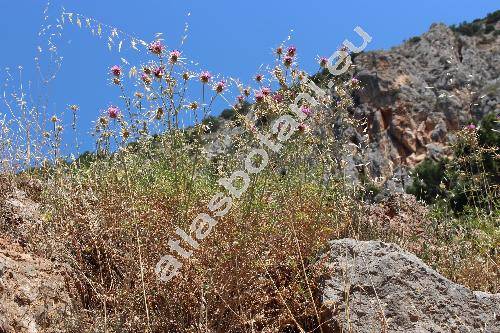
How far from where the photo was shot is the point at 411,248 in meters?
4.66

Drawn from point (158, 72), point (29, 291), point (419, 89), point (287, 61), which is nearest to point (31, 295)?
point (29, 291)

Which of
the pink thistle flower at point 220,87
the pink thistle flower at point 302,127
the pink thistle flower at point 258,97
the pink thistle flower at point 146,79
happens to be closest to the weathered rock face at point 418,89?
the pink thistle flower at point 258,97

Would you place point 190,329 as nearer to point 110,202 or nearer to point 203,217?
point 203,217

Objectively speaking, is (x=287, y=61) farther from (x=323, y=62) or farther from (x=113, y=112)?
(x=113, y=112)

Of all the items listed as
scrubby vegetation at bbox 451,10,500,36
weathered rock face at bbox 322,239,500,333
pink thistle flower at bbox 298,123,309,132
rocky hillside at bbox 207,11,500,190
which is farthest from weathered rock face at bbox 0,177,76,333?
scrubby vegetation at bbox 451,10,500,36

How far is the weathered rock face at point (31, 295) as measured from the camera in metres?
2.71

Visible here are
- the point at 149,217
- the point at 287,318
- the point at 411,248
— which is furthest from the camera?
the point at 411,248

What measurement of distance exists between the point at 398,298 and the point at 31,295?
1.92 m

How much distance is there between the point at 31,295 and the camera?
9.46ft

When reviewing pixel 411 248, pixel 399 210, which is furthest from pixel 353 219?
pixel 399 210

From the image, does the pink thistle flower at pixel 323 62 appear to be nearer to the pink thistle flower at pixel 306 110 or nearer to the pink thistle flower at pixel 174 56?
the pink thistle flower at pixel 306 110

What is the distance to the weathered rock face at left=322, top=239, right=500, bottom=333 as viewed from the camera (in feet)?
9.39

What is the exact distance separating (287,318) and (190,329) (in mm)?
559

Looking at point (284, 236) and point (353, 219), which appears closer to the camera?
point (284, 236)
